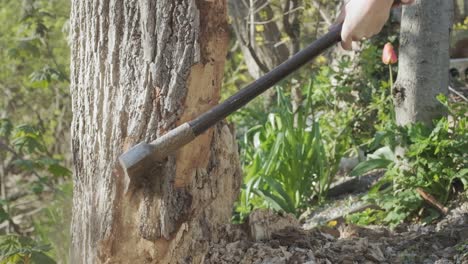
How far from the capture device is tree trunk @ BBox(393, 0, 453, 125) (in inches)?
168

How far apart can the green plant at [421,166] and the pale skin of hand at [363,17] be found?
4.70 ft

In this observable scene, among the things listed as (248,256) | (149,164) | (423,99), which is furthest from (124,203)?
(423,99)

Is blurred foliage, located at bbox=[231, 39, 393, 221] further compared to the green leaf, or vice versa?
blurred foliage, located at bbox=[231, 39, 393, 221]

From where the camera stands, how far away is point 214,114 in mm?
2721

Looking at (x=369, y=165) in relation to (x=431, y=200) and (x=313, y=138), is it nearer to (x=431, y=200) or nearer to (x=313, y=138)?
(x=431, y=200)

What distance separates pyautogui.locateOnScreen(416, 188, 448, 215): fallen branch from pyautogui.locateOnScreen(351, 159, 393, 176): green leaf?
0.28 meters

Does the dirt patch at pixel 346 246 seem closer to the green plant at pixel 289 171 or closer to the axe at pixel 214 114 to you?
the axe at pixel 214 114

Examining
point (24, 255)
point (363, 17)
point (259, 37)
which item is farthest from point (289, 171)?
point (259, 37)

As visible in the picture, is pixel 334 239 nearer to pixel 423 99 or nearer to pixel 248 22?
pixel 423 99

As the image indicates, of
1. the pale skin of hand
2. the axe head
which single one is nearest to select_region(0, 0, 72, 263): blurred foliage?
the axe head

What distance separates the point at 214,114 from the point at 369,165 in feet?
5.60

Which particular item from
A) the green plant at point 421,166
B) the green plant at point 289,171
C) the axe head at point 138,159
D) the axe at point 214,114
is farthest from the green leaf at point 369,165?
the axe head at point 138,159

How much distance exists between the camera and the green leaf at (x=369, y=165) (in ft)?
13.6

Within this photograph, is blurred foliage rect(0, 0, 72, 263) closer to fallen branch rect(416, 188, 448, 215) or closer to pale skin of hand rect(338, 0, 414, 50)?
fallen branch rect(416, 188, 448, 215)
